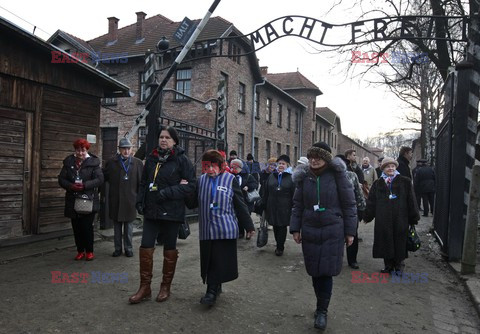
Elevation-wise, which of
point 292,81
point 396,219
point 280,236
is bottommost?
point 280,236

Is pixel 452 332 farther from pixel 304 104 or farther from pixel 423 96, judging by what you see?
pixel 304 104

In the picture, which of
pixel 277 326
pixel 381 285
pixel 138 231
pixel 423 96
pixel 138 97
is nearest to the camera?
pixel 277 326

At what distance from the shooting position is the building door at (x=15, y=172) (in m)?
6.67

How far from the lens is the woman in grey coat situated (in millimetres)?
3734

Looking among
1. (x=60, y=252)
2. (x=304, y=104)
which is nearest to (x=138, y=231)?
(x=60, y=252)

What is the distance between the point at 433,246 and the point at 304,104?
27443mm

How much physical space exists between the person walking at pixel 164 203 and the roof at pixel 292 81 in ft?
103

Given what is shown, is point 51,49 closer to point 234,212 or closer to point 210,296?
point 234,212

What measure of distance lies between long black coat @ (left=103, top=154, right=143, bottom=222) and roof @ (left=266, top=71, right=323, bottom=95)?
1163 inches

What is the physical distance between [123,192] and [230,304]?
304 centimetres

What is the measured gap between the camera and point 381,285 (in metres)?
5.20

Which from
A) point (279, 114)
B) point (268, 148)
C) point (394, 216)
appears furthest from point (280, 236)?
point (279, 114)

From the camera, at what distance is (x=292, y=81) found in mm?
35438

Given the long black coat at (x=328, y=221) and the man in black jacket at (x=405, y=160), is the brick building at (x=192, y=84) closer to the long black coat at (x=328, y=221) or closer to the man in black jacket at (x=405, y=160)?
the man in black jacket at (x=405, y=160)
